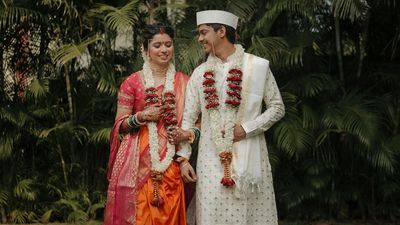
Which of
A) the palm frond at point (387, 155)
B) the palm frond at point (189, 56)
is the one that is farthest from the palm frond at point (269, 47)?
the palm frond at point (387, 155)

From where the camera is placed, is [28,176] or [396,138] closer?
[396,138]

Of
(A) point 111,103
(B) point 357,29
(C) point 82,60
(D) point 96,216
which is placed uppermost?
(B) point 357,29

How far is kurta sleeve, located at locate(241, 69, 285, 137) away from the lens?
4445 millimetres

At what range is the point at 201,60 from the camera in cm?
684

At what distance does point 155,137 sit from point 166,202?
1.40 feet

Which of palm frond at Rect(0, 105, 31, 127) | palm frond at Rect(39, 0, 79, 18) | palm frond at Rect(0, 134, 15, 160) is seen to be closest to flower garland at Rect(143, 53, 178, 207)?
palm frond at Rect(39, 0, 79, 18)

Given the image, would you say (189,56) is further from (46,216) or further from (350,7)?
(46,216)

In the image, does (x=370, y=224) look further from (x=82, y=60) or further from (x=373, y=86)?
(x=82, y=60)

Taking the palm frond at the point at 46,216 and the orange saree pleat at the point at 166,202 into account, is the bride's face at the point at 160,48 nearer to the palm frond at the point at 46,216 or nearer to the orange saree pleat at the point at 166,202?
the orange saree pleat at the point at 166,202

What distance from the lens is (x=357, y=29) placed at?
26.2 feet

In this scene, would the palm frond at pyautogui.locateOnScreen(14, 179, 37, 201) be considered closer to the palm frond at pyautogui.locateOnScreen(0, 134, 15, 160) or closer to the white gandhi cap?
the palm frond at pyautogui.locateOnScreen(0, 134, 15, 160)

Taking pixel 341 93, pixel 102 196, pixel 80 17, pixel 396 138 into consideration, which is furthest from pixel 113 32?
pixel 396 138

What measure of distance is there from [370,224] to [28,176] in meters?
3.70

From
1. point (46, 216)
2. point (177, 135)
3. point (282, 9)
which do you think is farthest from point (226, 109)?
point (46, 216)
